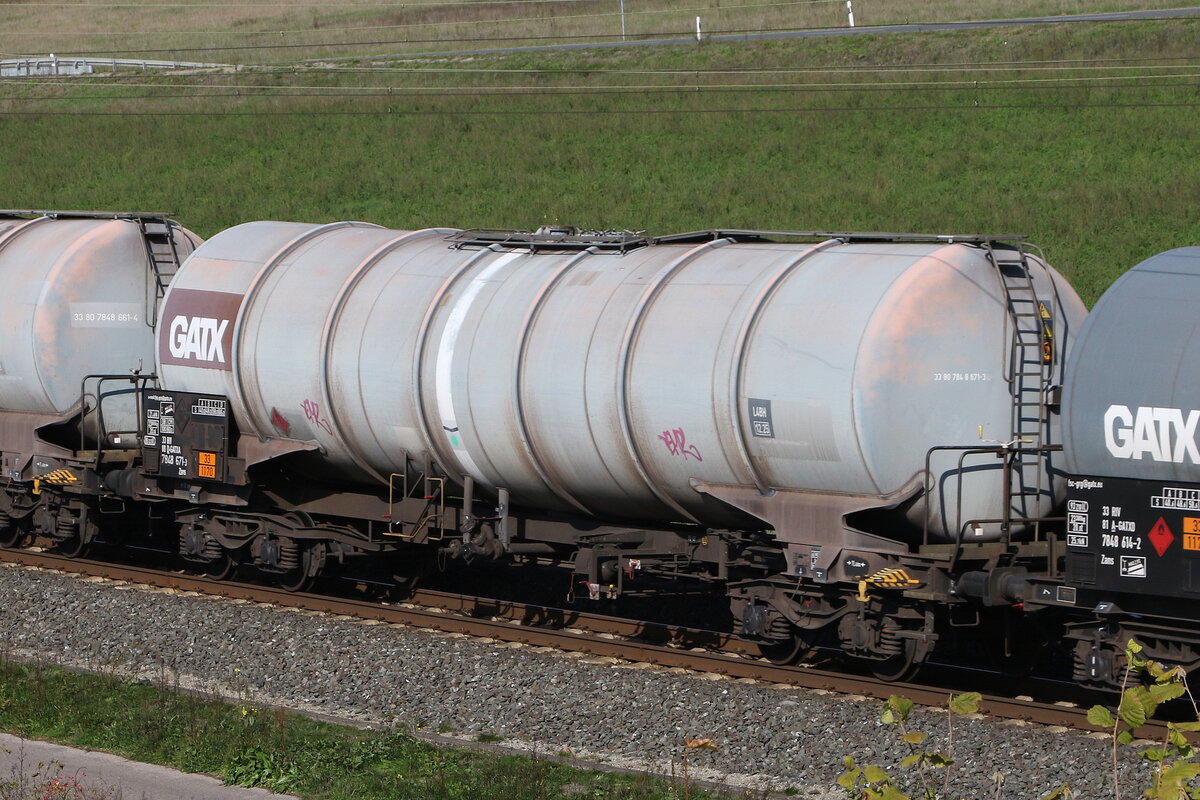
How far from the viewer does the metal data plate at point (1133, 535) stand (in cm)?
1184

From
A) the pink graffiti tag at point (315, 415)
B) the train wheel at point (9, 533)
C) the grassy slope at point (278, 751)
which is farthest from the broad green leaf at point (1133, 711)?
the train wheel at point (9, 533)

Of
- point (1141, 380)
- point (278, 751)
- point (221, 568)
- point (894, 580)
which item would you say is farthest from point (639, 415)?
point (221, 568)

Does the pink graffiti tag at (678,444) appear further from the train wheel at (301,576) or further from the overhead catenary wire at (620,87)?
the overhead catenary wire at (620,87)

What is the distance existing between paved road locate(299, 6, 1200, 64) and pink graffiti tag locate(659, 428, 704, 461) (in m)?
36.4

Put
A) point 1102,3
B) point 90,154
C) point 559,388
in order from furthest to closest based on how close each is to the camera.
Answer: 1. point 90,154
2. point 1102,3
3. point 559,388

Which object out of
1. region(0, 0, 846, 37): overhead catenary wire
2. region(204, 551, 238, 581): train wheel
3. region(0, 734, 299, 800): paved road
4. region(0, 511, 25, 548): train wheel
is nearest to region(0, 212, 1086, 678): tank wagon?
region(204, 551, 238, 581): train wheel

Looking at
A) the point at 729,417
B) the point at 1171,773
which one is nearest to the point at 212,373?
the point at 729,417

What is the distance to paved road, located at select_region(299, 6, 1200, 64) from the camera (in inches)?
1829

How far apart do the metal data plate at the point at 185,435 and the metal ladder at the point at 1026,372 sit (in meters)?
9.30

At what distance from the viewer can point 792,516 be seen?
13945 mm

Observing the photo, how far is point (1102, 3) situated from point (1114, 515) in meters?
42.6

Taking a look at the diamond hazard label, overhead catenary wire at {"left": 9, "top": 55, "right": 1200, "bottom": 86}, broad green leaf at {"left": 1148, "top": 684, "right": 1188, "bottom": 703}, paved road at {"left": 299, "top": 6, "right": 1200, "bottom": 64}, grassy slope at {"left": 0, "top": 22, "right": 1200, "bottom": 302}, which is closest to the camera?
broad green leaf at {"left": 1148, "top": 684, "right": 1188, "bottom": 703}

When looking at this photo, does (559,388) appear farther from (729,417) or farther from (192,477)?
(192,477)

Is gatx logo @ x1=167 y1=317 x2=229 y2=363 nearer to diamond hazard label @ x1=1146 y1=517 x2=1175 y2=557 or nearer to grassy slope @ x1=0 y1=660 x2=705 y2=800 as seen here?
grassy slope @ x1=0 y1=660 x2=705 y2=800
